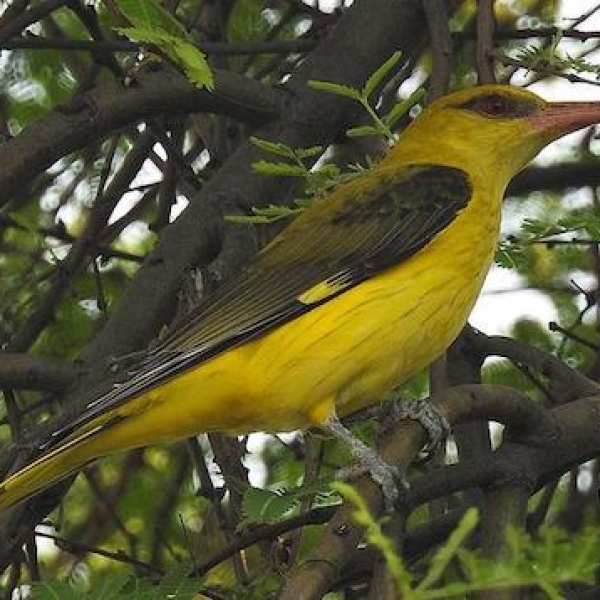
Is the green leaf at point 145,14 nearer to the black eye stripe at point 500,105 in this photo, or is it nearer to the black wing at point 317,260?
the black wing at point 317,260

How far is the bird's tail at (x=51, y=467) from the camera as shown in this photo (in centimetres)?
342

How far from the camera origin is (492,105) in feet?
14.9

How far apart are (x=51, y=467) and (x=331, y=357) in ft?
2.35

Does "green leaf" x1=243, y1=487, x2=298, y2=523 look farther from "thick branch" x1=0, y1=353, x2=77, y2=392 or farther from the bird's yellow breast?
"thick branch" x1=0, y1=353, x2=77, y2=392

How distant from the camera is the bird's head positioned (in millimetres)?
4477

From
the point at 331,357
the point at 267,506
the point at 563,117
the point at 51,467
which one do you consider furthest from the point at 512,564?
the point at 563,117

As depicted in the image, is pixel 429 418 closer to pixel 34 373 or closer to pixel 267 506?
pixel 267 506

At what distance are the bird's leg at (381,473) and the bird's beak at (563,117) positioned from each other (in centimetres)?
119

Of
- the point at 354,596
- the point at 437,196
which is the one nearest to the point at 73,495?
the point at 354,596

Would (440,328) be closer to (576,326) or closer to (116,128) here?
(116,128)

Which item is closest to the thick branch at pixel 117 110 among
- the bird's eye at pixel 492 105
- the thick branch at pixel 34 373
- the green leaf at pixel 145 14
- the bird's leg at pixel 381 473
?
the thick branch at pixel 34 373

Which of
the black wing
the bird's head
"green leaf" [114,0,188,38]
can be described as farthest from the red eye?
"green leaf" [114,0,188,38]

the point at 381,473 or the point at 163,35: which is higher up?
the point at 163,35

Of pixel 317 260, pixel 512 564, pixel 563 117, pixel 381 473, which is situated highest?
pixel 563 117
